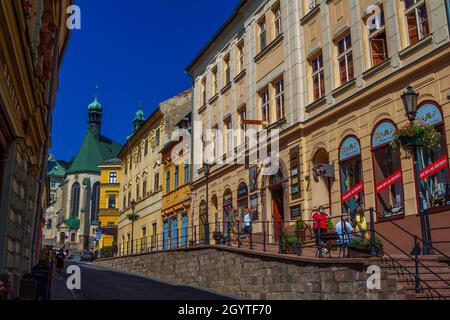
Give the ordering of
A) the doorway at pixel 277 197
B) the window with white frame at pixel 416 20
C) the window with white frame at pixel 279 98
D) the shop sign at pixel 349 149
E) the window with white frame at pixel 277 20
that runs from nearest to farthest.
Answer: the window with white frame at pixel 416 20
the shop sign at pixel 349 149
the doorway at pixel 277 197
the window with white frame at pixel 279 98
the window with white frame at pixel 277 20

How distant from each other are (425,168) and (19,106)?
10.4 m

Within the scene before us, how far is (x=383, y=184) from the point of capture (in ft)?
51.8

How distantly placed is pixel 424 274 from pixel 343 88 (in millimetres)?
8548

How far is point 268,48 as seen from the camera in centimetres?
2383

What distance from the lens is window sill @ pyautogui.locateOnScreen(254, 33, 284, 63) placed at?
74.8 ft

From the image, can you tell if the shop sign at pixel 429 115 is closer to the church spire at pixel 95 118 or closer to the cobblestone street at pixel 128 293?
the cobblestone street at pixel 128 293

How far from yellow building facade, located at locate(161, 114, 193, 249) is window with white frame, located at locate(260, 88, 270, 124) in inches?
389

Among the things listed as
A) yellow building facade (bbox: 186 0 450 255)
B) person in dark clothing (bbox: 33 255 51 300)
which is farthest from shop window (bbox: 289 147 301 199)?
person in dark clothing (bbox: 33 255 51 300)

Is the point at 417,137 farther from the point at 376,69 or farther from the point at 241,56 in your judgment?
the point at 241,56

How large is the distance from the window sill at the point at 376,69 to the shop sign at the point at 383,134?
1.76m

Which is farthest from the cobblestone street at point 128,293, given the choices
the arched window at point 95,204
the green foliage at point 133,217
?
the arched window at point 95,204

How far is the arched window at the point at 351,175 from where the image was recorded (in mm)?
16906

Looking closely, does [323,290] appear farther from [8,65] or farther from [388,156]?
[8,65]

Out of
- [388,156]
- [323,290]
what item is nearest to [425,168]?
[388,156]
